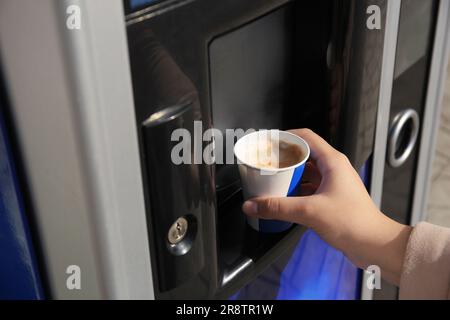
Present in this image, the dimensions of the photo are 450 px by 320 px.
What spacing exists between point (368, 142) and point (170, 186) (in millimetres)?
470

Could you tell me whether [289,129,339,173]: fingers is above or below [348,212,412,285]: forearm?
above

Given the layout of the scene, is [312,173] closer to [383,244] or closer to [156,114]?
[383,244]

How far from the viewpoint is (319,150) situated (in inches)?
36.0

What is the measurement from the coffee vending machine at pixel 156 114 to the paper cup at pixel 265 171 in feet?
0.09

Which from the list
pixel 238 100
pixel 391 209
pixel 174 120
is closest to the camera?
pixel 174 120

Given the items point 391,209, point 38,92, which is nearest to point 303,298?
point 391,209

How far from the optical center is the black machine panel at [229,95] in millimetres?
667

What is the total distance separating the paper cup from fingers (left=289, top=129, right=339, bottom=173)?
25mm

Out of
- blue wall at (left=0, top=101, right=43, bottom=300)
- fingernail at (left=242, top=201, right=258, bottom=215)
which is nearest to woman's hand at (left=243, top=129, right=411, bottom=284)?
fingernail at (left=242, top=201, right=258, bottom=215)

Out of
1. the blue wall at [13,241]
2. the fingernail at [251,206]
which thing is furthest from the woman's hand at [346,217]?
the blue wall at [13,241]

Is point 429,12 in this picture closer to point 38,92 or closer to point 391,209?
point 391,209

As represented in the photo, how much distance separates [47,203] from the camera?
701 millimetres

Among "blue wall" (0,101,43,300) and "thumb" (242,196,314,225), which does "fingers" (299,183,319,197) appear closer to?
"thumb" (242,196,314,225)

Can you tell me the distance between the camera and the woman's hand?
2.83 feet
